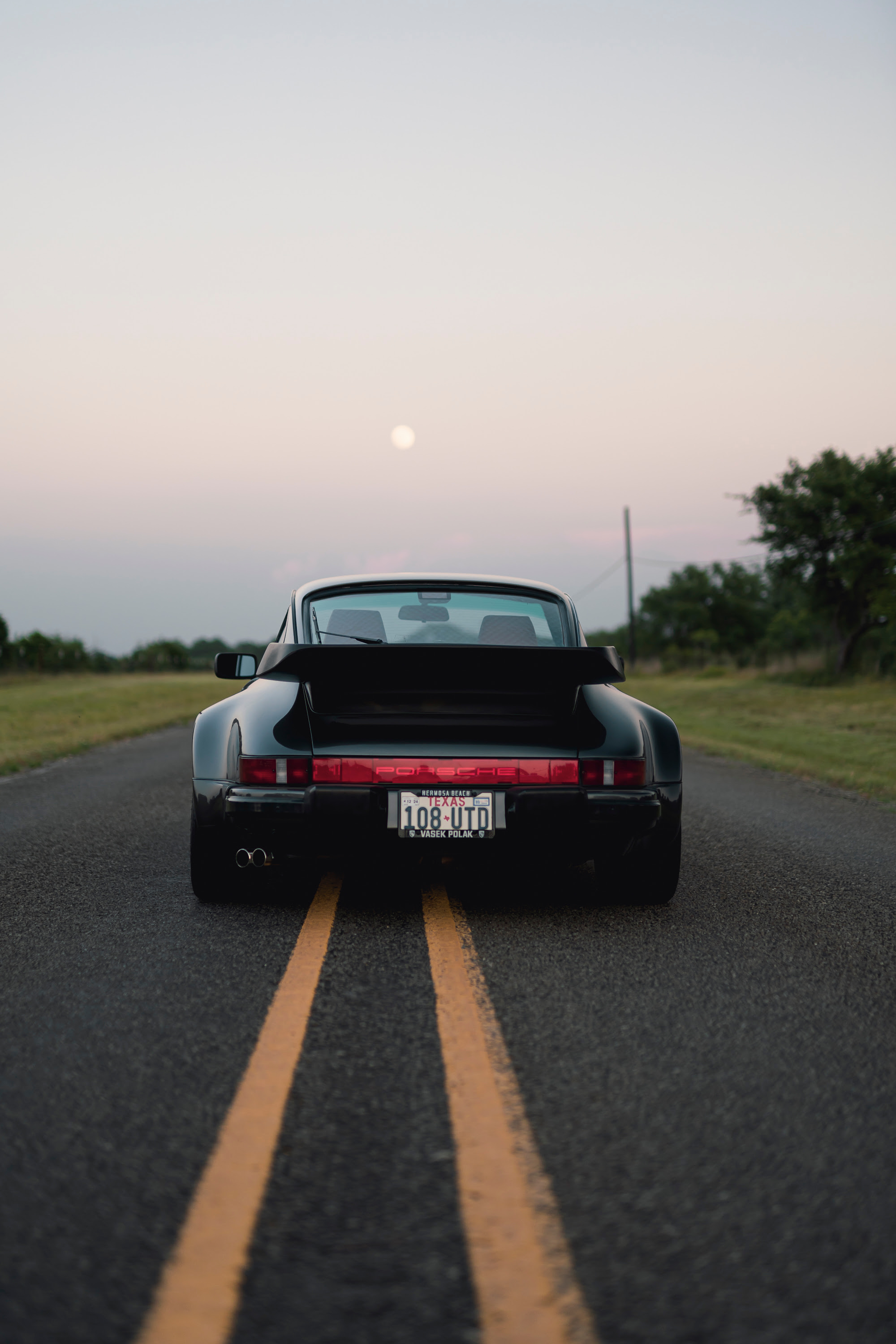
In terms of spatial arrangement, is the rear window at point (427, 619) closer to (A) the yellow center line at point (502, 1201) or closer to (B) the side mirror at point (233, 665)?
(B) the side mirror at point (233, 665)

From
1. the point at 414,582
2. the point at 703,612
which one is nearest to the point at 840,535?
the point at 414,582

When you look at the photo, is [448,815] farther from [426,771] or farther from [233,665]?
[233,665]

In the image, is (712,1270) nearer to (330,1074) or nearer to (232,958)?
(330,1074)

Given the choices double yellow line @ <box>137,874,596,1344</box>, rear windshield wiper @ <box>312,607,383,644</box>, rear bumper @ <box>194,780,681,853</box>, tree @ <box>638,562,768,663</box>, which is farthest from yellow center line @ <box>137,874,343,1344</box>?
tree @ <box>638,562,768,663</box>

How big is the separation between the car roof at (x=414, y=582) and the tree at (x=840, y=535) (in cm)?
3199

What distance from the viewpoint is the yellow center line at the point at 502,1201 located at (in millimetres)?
1662

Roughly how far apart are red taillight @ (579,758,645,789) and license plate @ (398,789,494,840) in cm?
44

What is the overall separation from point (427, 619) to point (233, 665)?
1128mm

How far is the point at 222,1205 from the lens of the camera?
2025mm

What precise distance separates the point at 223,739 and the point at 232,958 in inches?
45.0

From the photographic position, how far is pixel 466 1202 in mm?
2029

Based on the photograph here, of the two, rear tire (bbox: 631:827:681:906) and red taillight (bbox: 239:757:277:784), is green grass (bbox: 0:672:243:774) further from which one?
rear tire (bbox: 631:827:681:906)

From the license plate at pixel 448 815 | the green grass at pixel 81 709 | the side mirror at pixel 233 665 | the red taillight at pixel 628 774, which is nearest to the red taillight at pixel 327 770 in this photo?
the license plate at pixel 448 815

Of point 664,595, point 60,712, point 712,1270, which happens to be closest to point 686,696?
point 60,712
